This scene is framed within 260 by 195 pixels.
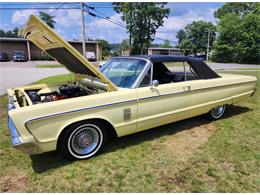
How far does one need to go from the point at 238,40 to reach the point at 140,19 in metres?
19.5

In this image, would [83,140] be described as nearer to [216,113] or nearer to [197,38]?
[216,113]

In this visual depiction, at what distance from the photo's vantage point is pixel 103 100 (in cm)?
317

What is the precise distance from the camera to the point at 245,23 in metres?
35.7

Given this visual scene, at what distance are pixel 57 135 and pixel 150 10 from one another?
46.0 metres

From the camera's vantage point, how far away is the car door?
Answer: 140 inches

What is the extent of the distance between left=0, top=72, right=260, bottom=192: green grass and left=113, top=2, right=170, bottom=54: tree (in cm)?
4202

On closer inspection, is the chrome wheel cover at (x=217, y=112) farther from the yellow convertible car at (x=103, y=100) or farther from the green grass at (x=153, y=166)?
the green grass at (x=153, y=166)

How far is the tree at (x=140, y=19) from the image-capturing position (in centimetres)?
4394

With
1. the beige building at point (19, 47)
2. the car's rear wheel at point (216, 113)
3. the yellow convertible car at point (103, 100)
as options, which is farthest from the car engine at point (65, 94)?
the beige building at point (19, 47)

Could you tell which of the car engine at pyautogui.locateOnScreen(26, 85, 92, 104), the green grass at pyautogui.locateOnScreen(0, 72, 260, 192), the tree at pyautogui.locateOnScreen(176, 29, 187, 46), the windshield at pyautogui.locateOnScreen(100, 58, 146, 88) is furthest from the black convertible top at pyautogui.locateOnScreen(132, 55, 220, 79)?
the tree at pyautogui.locateOnScreen(176, 29, 187, 46)

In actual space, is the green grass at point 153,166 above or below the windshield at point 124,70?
below

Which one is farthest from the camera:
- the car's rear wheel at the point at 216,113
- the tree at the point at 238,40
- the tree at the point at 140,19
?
the tree at the point at 140,19

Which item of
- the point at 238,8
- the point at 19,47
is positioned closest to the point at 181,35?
the point at 238,8

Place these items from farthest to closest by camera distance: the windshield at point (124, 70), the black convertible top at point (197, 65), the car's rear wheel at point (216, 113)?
the car's rear wheel at point (216, 113), the black convertible top at point (197, 65), the windshield at point (124, 70)
